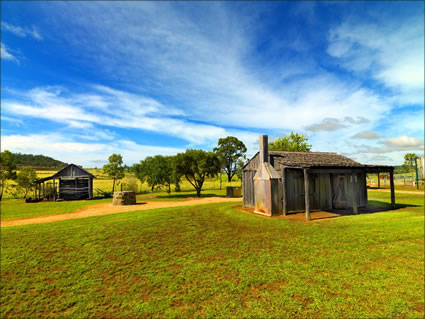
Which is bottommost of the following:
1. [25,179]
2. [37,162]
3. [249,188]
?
[249,188]

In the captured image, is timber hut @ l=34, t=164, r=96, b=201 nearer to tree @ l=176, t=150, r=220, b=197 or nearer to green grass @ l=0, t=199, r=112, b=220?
green grass @ l=0, t=199, r=112, b=220

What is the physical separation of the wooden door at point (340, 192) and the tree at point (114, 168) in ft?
110

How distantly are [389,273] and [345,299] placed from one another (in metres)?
2.30

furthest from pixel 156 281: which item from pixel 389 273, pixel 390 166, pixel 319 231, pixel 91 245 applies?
pixel 390 166

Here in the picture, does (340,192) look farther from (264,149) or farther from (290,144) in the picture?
(290,144)

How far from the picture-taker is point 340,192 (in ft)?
58.2

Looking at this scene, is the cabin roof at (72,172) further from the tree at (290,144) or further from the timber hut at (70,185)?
the tree at (290,144)

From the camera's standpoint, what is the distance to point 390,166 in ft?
54.6

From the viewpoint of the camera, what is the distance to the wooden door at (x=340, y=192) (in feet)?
56.3

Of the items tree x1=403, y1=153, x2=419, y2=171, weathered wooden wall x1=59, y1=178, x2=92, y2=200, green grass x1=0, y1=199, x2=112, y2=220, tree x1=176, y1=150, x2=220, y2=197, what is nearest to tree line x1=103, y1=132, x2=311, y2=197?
tree x1=176, y1=150, x2=220, y2=197

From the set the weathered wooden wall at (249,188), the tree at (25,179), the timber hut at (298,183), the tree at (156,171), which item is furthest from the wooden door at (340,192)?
the tree at (25,179)

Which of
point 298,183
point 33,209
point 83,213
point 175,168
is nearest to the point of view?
point 298,183

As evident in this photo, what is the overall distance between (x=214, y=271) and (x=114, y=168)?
36.8 metres

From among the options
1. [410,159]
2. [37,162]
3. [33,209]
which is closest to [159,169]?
[33,209]
